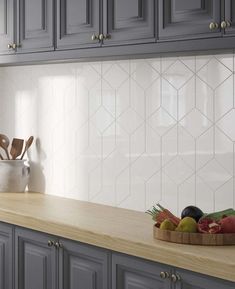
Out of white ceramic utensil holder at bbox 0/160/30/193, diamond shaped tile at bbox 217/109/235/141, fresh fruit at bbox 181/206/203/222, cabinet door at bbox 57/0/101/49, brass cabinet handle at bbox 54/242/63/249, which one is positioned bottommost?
brass cabinet handle at bbox 54/242/63/249

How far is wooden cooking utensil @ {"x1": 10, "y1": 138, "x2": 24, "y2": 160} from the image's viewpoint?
14.8 ft

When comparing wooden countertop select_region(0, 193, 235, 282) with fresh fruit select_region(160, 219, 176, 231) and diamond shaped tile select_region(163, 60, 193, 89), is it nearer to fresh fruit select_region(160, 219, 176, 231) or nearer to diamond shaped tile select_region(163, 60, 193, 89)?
Result: fresh fruit select_region(160, 219, 176, 231)

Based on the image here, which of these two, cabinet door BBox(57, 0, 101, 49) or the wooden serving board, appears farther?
cabinet door BBox(57, 0, 101, 49)

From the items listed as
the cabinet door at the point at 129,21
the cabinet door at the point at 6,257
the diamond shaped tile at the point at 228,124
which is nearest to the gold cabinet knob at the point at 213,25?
the cabinet door at the point at 129,21

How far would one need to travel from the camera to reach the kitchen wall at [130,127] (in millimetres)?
3395

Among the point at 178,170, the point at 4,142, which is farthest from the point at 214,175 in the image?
the point at 4,142

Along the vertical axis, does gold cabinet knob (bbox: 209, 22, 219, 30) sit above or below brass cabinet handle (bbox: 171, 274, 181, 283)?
above

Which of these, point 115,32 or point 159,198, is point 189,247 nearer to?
point 159,198

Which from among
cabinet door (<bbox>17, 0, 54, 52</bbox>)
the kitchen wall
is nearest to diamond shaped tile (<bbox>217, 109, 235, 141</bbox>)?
the kitchen wall

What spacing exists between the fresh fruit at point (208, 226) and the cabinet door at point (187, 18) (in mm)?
748

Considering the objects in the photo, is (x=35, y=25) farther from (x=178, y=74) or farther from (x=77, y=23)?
(x=178, y=74)

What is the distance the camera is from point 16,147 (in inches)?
177

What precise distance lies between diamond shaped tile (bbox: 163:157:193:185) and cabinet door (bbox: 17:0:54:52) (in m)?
0.89

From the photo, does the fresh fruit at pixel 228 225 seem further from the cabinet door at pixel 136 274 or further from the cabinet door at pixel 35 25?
the cabinet door at pixel 35 25
